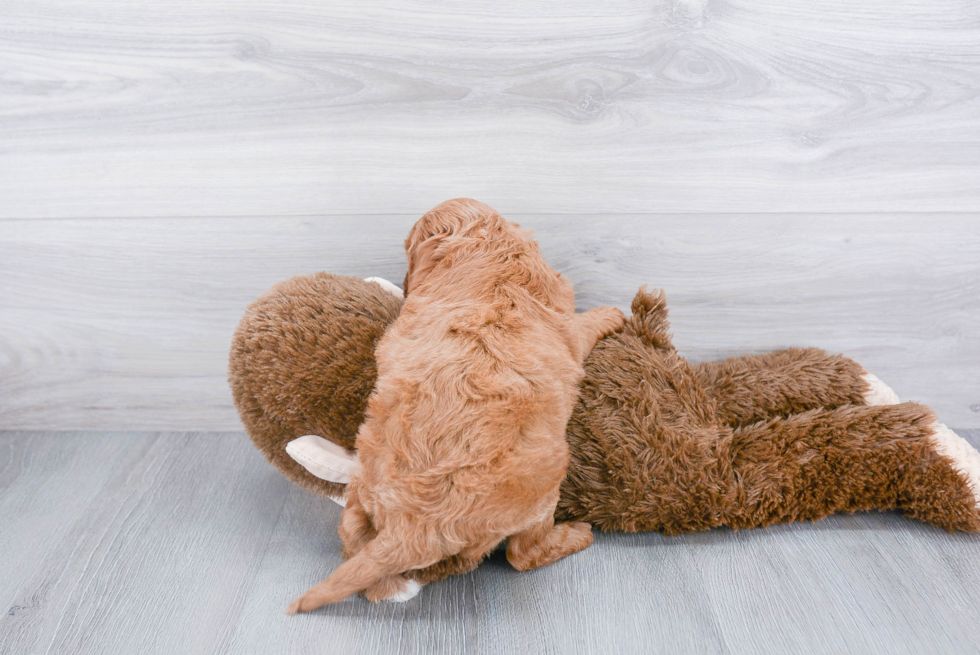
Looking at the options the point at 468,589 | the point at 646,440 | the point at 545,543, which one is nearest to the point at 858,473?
the point at 646,440

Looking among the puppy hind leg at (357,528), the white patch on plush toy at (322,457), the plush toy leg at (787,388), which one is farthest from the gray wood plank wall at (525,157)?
the puppy hind leg at (357,528)

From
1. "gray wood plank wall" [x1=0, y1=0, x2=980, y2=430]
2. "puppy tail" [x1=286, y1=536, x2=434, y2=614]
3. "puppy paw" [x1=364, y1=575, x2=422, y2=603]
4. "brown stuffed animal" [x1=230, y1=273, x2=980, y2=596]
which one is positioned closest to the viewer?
"puppy tail" [x1=286, y1=536, x2=434, y2=614]

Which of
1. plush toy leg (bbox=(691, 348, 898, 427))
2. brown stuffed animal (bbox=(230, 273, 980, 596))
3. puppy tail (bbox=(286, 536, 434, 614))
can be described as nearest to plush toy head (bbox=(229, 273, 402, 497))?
brown stuffed animal (bbox=(230, 273, 980, 596))

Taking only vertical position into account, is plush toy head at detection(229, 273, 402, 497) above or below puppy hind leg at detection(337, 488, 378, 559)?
above

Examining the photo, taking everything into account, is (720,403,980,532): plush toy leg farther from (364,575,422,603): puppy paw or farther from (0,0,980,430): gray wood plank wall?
(364,575,422,603): puppy paw

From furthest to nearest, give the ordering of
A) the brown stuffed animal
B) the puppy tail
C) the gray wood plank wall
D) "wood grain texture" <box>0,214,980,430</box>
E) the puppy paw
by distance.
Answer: "wood grain texture" <box>0,214,980,430</box> < the gray wood plank wall < the brown stuffed animal < the puppy paw < the puppy tail

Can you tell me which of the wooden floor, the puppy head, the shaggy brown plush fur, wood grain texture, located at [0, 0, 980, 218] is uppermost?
wood grain texture, located at [0, 0, 980, 218]

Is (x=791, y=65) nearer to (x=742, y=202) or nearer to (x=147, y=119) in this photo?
(x=742, y=202)

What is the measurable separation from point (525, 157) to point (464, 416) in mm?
559

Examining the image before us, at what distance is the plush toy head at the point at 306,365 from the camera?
98cm

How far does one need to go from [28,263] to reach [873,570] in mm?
1623

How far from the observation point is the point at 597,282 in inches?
48.0

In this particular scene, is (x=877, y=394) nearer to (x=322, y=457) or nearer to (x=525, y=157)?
(x=525, y=157)

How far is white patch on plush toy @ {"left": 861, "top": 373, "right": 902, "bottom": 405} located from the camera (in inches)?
45.4
